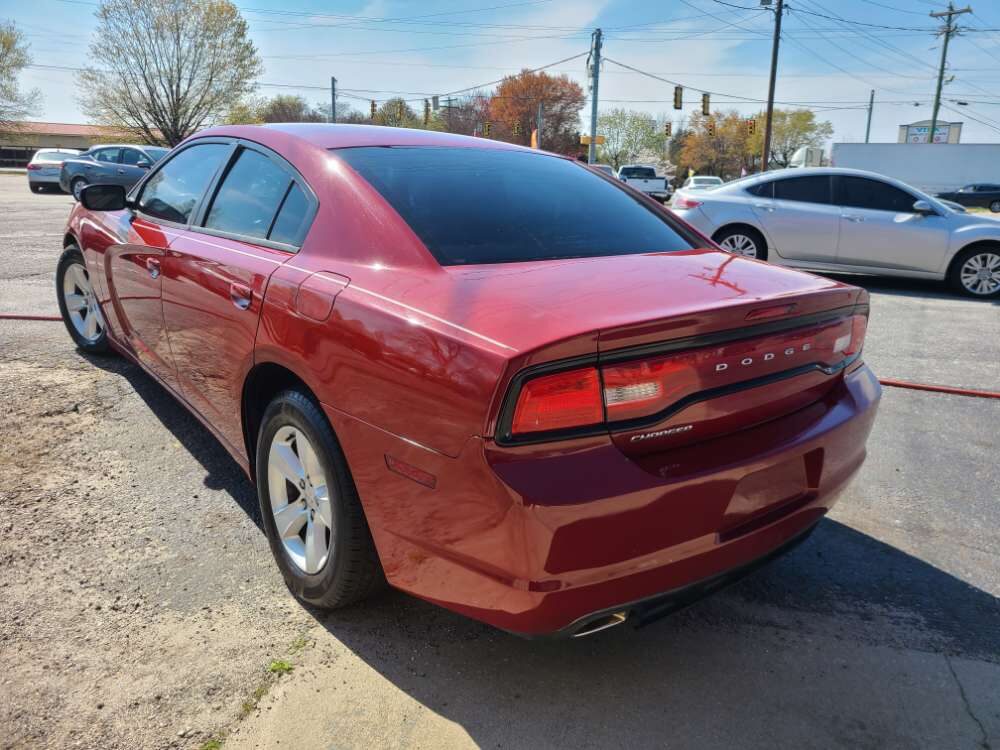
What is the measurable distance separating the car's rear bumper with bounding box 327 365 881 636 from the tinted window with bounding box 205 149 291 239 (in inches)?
41.5

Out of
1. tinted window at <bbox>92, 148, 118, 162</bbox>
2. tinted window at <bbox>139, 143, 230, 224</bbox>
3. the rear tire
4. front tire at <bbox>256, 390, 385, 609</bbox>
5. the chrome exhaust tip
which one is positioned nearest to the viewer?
the chrome exhaust tip

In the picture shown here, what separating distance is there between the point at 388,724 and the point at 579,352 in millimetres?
1130

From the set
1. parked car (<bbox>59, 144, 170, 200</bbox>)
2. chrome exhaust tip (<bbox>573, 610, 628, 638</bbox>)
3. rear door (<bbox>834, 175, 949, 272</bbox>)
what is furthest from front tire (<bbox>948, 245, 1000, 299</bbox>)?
parked car (<bbox>59, 144, 170, 200</bbox>)

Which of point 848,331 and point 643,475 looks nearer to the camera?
point 643,475

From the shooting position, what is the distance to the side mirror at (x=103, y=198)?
408 cm

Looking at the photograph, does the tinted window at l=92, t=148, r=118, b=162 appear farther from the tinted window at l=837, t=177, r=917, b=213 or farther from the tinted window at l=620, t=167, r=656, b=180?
the tinted window at l=620, t=167, r=656, b=180

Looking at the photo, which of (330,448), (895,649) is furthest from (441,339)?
(895,649)

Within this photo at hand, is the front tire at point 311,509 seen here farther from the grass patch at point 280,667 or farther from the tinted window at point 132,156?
the tinted window at point 132,156

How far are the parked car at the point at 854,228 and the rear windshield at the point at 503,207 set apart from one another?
22.4 feet

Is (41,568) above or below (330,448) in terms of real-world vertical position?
below

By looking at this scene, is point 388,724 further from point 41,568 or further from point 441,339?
point 41,568

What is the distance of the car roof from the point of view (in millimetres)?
2838

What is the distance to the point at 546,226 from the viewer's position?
2.61 meters

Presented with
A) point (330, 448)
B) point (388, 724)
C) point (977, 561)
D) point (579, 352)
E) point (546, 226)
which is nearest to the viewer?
point (579, 352)
